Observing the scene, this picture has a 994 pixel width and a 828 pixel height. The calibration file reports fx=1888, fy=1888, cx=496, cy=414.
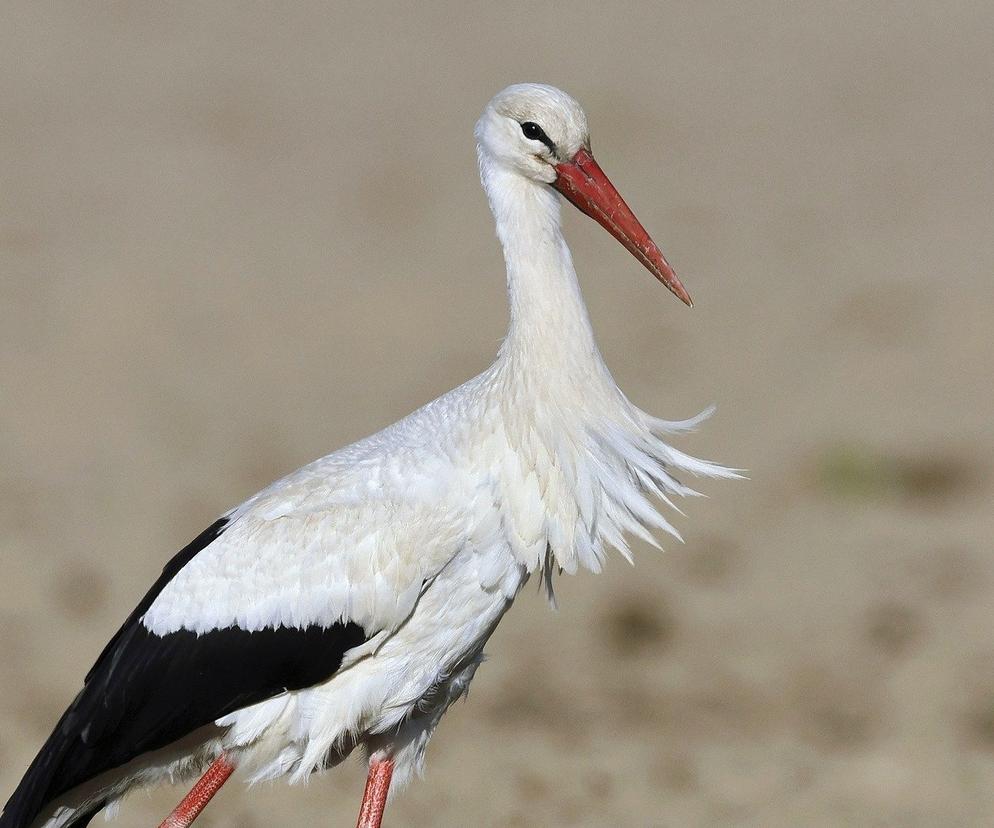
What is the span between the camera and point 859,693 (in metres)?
9.99

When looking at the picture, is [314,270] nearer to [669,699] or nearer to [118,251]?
[118,251]

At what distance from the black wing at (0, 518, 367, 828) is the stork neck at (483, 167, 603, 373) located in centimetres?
106

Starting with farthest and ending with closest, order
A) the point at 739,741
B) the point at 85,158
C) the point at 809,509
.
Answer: the point at 85,158
the point at 809,509
the point at 739,741

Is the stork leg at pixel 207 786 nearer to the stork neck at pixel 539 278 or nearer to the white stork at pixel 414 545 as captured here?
the white stork at pixel 414 545

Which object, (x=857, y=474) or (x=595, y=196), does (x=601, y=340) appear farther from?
(x=595, y=196)

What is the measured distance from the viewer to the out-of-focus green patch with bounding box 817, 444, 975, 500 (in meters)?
12.1

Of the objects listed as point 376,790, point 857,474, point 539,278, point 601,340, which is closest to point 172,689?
point 376,790

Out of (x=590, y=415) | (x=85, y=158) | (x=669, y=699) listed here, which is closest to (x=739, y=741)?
(x=669, y=699)

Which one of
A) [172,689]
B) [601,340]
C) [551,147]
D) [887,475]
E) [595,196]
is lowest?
[172,689]

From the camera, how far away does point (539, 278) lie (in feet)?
19.1

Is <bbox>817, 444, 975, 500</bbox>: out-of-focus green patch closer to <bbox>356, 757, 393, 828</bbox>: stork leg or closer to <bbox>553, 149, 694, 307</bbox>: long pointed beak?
<bbox>356, 757, 393, 828</bbox>: stork leg

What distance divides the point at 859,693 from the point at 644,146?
7643 mm

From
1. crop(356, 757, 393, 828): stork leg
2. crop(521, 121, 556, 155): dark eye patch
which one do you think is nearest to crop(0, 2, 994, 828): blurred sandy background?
crop(356, 757, 393, 828): stork leg

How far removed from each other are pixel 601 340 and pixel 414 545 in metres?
→ 8.15
